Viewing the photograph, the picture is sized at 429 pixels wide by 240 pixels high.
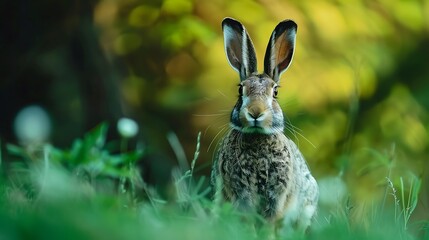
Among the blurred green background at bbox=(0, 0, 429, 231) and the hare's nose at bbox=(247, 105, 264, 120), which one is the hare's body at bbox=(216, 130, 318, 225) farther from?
the blurred green background at bbox=(0, 0, 429, 231)

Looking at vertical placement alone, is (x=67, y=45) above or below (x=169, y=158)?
above

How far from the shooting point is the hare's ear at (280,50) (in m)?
5.35

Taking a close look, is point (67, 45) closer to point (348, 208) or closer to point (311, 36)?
point (311, 36)

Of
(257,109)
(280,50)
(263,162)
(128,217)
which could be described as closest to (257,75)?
(280,50)

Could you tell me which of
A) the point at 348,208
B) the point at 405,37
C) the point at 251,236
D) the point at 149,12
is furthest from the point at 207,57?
the point at 251,236

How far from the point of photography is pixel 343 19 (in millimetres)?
9531

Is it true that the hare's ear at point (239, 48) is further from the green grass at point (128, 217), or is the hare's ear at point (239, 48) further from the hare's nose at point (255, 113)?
the green grass at point (128, 217)

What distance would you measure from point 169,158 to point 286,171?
16.6 ft

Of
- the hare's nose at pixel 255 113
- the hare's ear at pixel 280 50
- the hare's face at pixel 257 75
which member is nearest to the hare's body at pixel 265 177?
the hare's face at pixel 257 75

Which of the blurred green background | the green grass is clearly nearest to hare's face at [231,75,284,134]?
the green grass

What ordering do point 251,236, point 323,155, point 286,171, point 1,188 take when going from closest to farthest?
point 251,236 < point 1,188 < point 286,171 < point 323,155

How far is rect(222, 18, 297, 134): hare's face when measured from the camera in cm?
495

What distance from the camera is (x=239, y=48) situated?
5516 millimetres

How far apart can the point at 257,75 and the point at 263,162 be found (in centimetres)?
54
